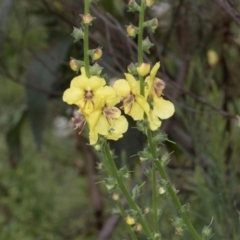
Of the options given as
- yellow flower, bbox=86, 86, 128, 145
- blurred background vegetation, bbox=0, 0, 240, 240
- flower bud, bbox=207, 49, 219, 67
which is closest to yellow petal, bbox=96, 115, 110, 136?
yellow flower, bbox=86, 86, 128, 145

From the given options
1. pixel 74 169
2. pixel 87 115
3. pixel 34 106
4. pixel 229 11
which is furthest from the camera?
pixel 74 169

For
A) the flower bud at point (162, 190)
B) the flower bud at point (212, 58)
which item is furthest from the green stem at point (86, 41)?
the flower bud at point (212, 58)

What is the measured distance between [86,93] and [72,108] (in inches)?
42.5

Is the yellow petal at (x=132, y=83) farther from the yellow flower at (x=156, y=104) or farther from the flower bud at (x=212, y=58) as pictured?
the flower bud at (x=212, y=58)

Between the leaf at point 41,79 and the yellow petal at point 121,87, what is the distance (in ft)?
3.01

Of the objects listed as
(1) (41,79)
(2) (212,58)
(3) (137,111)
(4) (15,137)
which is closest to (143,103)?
(3) (137,111)

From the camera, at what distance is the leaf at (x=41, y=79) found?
4.99 feet

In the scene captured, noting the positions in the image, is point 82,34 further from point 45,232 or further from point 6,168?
point 6,168

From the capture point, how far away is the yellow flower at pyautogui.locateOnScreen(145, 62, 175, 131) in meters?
0.56

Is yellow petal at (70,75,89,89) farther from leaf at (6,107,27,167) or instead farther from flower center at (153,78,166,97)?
leaf at (6,107,27,167)

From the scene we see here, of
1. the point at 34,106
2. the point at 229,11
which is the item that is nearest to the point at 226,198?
the point at 229,11

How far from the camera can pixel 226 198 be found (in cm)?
101

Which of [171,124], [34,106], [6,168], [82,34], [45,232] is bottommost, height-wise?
[6,168]

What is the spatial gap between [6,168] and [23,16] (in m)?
0.49
